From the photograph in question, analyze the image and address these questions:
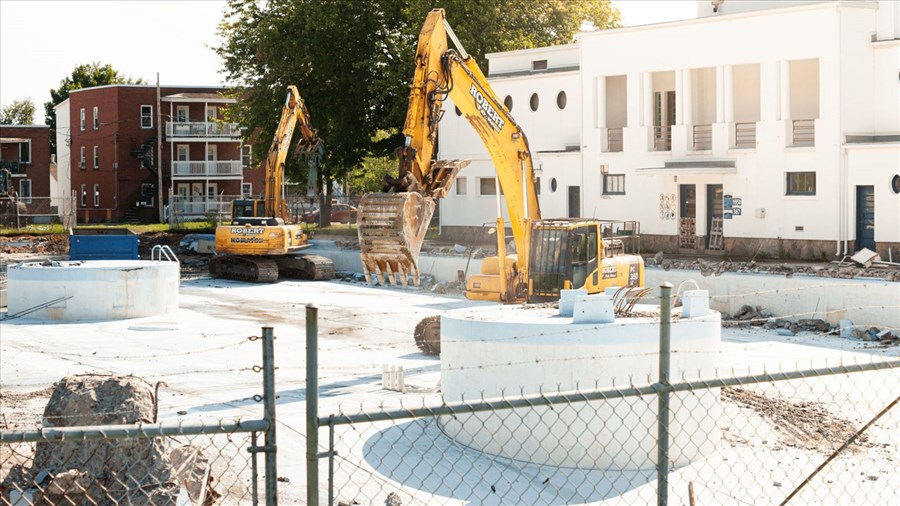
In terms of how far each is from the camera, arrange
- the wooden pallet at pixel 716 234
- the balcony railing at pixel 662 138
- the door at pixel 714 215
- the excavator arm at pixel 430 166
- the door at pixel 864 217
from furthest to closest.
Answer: the balcony railing at pixel 662 138 < the door at pixel 714 215 < the wooden pallet at pixel 716 234 < the door at pixel 864 217 < the excavator arm at pixel 430 166

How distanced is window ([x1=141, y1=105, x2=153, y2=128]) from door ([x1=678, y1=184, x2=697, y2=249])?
44461 mm

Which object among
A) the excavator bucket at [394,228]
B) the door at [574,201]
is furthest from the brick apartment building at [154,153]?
the excavator bucket at [394,228]

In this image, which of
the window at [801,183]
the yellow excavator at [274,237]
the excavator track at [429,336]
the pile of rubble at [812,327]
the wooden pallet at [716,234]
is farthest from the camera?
the yellow excavator at [274,237]

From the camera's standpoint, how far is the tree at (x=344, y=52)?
54.8 meters

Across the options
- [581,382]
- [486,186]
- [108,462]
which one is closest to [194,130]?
[486,186]

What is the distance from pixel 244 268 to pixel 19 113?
93252mm

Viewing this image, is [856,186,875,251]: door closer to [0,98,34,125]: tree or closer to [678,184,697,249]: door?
[678,184,697,249]: door

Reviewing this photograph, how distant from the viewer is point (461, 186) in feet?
167

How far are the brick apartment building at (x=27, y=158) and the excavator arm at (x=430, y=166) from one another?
61.9m

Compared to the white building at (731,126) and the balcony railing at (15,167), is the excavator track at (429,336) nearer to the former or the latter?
the white building at (731,126)

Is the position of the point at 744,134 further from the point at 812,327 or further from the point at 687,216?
the point at 812,327

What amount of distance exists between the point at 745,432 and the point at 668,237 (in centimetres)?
2602

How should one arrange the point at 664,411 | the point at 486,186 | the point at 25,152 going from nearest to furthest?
the point at 664,411
the point at 486,186
the point at 25,152

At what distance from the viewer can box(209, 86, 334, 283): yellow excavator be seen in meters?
40.8
